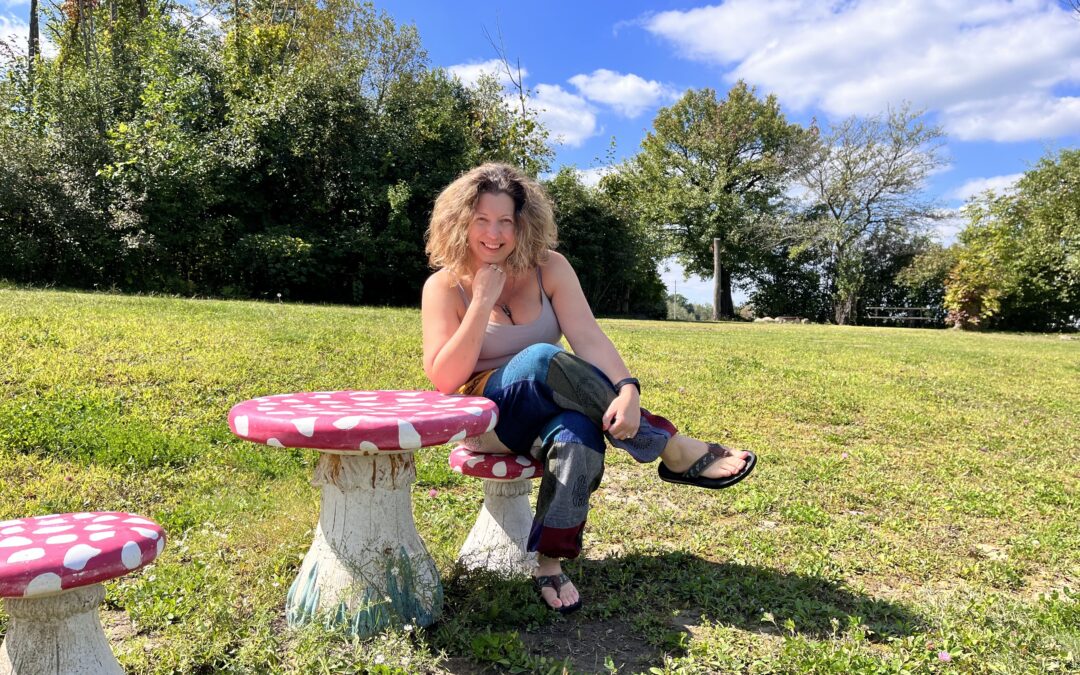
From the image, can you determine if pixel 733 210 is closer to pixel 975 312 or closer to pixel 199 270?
pixel 975 312

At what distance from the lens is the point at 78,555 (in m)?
1.56

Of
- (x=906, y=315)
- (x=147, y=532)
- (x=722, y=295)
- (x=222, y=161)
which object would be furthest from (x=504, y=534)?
(x=722, y=295)

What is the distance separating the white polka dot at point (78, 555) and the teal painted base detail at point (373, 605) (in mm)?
841

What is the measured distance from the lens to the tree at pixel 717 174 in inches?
1261

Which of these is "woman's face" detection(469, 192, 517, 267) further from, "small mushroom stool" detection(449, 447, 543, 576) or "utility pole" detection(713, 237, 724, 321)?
"utility pole" detection(713, 237, 724, 321)

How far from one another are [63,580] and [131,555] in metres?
0.14

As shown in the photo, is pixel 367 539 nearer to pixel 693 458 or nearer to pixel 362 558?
pixel 362 558

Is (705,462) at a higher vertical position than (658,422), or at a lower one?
lower

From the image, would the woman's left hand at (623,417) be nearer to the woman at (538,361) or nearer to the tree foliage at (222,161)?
the woman at (538,361)

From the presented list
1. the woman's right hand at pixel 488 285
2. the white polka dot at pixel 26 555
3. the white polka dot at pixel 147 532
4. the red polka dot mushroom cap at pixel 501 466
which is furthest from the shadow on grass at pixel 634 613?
the white polka dot at pixel 26 555

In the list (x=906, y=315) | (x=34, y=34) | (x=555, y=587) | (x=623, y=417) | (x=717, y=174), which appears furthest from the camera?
(x=717, y=174)

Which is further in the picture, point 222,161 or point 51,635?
point 222,161

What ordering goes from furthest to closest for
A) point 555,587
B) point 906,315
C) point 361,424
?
point 906,315 < point 555,587 < point 361,424

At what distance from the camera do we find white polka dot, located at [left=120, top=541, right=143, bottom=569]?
163cm
